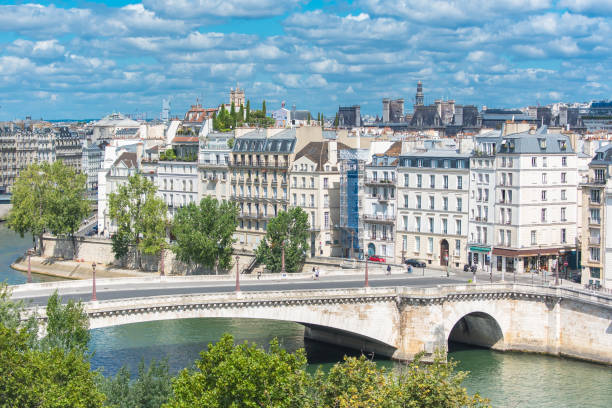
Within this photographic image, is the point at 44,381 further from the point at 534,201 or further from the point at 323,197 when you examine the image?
the point at 323,197

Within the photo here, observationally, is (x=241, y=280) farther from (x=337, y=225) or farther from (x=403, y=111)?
(x=403, y=111)

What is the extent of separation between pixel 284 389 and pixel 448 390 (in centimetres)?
551

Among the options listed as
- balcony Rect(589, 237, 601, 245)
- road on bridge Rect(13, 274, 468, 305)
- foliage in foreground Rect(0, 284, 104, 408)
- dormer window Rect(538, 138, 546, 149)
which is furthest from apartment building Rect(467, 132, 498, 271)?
foliage in foreground Rect(0, 284, 104, 408)

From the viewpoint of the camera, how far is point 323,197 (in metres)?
86.9

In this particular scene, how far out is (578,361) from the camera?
62.8 m

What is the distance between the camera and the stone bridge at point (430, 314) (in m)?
59.8

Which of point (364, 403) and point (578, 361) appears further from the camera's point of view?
point (578, 361)

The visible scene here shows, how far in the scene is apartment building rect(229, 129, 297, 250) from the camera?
9031 cm

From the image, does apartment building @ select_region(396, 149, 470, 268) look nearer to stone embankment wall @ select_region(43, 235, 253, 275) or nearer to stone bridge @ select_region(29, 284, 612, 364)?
stone bridge @ select_region(29, 284, 612, 364)

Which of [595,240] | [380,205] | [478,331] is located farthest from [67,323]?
[380,205]

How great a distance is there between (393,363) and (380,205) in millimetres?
23561

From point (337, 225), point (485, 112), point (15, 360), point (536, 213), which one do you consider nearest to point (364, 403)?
point (15, 360)

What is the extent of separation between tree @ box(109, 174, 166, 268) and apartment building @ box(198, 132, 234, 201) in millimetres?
Result: 4261

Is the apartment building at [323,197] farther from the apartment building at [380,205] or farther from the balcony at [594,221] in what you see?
the balcony at [594,221]
